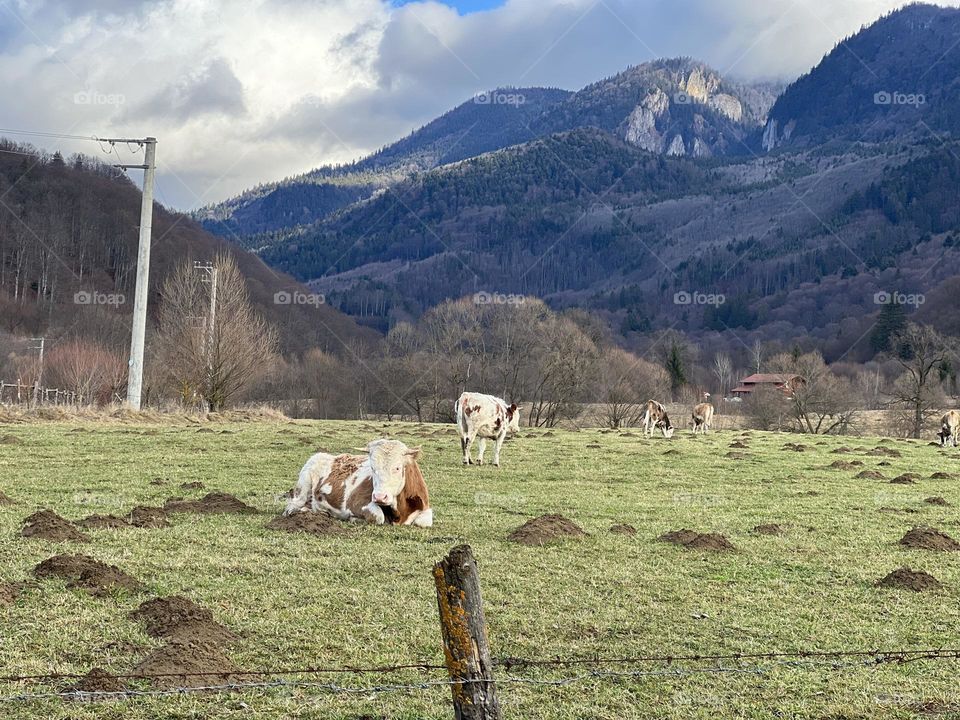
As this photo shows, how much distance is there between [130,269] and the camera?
472 ft

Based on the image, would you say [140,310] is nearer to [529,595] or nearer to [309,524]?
[309,524]

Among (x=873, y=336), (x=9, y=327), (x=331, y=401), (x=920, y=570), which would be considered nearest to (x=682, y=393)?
(x=331, y=401)

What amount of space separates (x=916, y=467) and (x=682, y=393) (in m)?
86.2

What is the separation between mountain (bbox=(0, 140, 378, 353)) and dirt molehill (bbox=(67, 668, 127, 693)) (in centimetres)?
10454

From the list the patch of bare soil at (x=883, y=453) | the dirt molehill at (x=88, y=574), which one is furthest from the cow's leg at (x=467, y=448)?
the patch of bare soil at (x=883, y=453)

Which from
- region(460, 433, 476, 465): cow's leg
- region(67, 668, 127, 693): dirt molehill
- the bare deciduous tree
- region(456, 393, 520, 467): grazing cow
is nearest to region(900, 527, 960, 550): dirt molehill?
region(67, 668, 127, 693): dirt molehill

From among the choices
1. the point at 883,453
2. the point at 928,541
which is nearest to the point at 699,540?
the point at 928,541

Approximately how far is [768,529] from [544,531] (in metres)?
3.96

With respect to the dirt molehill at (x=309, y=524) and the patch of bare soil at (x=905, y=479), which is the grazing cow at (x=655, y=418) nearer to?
the patch of bare soil at (x=905, y=479)

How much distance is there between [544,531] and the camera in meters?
13.0

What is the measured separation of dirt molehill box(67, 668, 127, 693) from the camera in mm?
6191

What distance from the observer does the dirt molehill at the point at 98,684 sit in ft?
20.3

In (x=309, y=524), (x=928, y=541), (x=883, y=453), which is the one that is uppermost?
(x=883, y=453)

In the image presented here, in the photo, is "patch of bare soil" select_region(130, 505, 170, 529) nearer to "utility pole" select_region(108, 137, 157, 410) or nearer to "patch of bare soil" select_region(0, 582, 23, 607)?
"patch of bare soil" select_region(0, 582, 23, 607)
